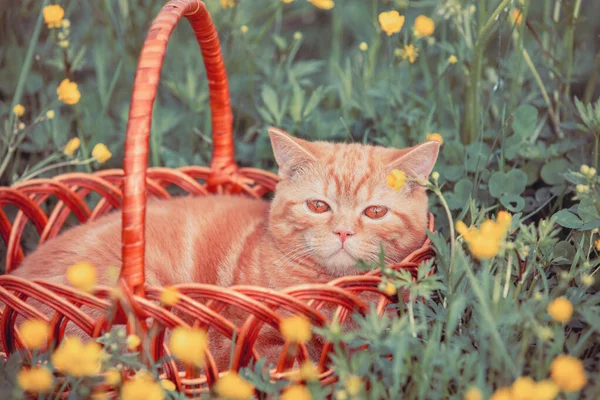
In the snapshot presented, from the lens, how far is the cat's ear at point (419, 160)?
6.07ft

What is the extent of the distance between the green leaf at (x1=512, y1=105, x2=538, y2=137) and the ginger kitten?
0.52 metres

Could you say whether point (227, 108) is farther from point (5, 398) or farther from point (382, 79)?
point (5, 398)

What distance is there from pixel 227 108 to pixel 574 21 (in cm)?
123

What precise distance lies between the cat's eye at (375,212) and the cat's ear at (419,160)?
13 centimetres

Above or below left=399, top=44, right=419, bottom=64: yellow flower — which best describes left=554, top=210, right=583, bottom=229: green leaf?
below

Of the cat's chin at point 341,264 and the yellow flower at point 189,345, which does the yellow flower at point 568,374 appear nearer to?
the yellow flower at point 189,345

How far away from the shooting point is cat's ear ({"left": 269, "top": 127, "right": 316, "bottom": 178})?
197 centimetres

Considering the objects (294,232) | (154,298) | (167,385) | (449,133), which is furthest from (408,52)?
(167,385)

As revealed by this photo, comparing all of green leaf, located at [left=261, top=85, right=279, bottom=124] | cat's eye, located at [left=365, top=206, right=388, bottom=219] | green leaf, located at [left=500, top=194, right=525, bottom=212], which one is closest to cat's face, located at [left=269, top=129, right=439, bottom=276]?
cat's eye, located at [left=365, top=206, right=388, bottom=219]

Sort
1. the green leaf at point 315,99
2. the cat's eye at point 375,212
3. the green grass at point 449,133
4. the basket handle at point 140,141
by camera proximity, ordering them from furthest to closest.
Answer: the green leaf at point 315,99 → the cat's eye at point 375,212 → the basket handle at point 140,141 → the green grass at point 449,133

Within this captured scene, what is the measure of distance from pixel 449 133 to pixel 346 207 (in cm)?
82

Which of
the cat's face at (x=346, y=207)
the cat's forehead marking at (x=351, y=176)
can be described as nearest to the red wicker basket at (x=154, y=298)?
the cat's face at (x=346, y=207)

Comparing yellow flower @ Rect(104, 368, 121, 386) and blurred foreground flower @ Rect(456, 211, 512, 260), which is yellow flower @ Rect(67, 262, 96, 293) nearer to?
yellow flower @ Rect(104, 368, 121, 386)

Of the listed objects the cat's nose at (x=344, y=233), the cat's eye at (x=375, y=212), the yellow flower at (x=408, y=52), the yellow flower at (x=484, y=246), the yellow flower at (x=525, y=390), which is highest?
the yellow flower at (x=408, y=52)
